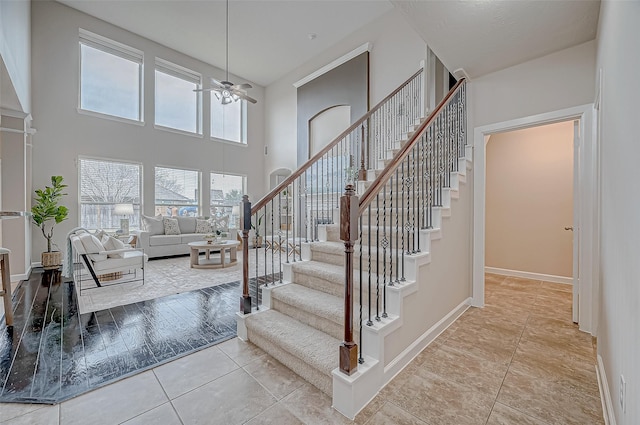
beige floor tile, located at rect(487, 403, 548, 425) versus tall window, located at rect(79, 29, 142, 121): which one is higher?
tall window, located at rect(79, 29, 142, 121)

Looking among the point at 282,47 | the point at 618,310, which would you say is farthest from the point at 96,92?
the point at 618,310

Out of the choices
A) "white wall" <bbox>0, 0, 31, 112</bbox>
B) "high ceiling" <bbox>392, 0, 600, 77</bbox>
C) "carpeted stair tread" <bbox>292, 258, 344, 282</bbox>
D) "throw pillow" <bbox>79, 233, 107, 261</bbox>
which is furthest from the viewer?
"throw pillow" <bbox>79, 233, 107, 261</bbox>

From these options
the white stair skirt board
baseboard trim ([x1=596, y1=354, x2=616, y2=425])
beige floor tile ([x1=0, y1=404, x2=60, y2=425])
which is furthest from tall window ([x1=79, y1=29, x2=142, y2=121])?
baseboard trim ([x1=596, y1=354, x2=616, y2=425])

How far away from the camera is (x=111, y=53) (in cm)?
652

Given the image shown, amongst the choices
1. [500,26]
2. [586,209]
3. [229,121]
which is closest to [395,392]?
[586,209]

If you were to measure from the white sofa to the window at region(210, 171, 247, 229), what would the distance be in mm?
1061

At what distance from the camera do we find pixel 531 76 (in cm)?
299

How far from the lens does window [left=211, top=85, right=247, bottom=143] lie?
27.1 ft

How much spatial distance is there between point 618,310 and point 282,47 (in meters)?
7.98

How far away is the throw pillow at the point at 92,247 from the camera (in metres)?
3.76

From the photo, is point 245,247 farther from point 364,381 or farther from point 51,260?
point 51,260

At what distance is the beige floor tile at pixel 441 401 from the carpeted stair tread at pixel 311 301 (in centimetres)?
61

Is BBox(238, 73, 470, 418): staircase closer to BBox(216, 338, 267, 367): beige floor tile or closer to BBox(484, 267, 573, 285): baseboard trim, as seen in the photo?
BBox(216, 338, 267, 367): beige floor tile

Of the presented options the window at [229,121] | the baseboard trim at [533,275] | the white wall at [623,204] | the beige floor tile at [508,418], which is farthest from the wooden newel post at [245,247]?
the window at [229,121]
